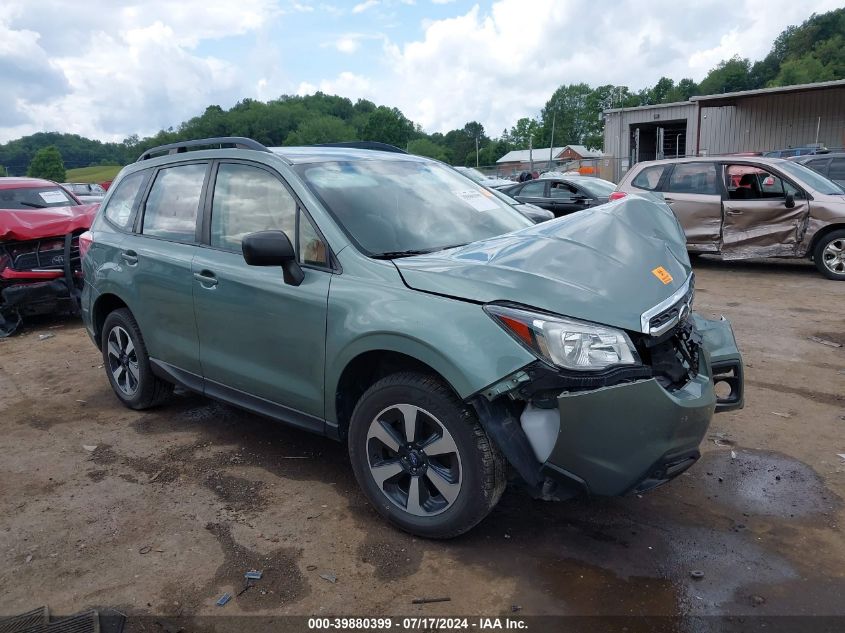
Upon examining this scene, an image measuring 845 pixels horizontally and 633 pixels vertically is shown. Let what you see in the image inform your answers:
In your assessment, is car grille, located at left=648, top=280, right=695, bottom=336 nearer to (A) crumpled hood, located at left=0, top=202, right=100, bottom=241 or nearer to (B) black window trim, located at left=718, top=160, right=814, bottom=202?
(A) crumpled hood, located at left=0, top=202, right=100, bottom=241

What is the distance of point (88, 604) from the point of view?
281cm

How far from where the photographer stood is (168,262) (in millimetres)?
4289

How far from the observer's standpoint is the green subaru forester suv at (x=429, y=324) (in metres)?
2.70

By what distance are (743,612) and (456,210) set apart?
240 centimetres

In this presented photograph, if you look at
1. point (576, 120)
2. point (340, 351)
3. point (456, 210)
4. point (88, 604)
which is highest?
point (576, 120)

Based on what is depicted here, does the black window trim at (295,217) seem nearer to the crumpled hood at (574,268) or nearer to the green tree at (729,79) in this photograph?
the crumpled hood at (574,268)

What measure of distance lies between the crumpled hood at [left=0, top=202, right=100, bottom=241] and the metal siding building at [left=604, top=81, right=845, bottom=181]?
24176mm

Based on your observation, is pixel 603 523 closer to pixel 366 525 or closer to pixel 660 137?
pixel 366 525

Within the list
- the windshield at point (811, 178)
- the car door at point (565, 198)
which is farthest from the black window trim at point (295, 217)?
the car door at point (565, 198)

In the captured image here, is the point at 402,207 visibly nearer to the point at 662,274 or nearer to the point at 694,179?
the point at 662,274

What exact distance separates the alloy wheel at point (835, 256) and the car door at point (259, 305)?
26.8 ft

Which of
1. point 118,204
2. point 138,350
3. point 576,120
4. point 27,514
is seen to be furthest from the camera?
point 576,120

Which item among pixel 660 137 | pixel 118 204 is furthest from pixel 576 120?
pixel 118 204

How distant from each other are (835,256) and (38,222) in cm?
A: 995
